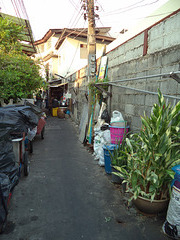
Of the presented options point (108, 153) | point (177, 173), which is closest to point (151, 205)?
point (177, 173)

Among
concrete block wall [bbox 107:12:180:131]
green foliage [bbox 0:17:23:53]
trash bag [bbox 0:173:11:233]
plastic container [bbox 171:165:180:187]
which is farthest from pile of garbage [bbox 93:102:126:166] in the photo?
green foliage [bbox 0:17:23:53]

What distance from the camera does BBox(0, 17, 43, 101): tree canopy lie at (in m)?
6.91

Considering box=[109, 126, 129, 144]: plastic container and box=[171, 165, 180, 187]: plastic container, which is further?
box=[109, 126, 129, 144]: plastic container

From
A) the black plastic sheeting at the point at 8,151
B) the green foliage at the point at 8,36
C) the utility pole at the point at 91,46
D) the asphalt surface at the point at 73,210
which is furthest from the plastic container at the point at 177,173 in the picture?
the green foliage at the point at 8,36

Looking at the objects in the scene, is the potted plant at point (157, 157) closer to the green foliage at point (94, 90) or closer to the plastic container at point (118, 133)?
the plastic container at point (118, 133)

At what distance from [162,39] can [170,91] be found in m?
1.12

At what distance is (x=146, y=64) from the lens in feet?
13.2

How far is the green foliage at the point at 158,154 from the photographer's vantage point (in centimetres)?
266

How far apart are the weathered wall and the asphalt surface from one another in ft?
5.96

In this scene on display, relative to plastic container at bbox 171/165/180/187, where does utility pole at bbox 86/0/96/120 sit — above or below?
above

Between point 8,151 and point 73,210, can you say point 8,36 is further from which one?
point 73,210

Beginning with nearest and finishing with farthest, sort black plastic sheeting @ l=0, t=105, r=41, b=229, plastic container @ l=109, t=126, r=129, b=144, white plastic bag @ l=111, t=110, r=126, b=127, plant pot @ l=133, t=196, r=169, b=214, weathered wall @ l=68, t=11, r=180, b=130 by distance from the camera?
black plastic sheeting @ l=0, t=105, r=41, b=229, plant pot @ l=133, t=196, r=169, b=214, weathered wall @ l=68, t=11, r=180, b=130, plastic container @ l=109, t=126, r=129, b=144, white plastic bag @ l=111, t=110, r=126, b=127

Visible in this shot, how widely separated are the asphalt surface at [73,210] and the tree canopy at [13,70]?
11.8 feet

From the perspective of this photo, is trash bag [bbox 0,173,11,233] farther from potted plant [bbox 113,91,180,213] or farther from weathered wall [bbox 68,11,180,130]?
weathered wall [bbox 68,11,180,130]
